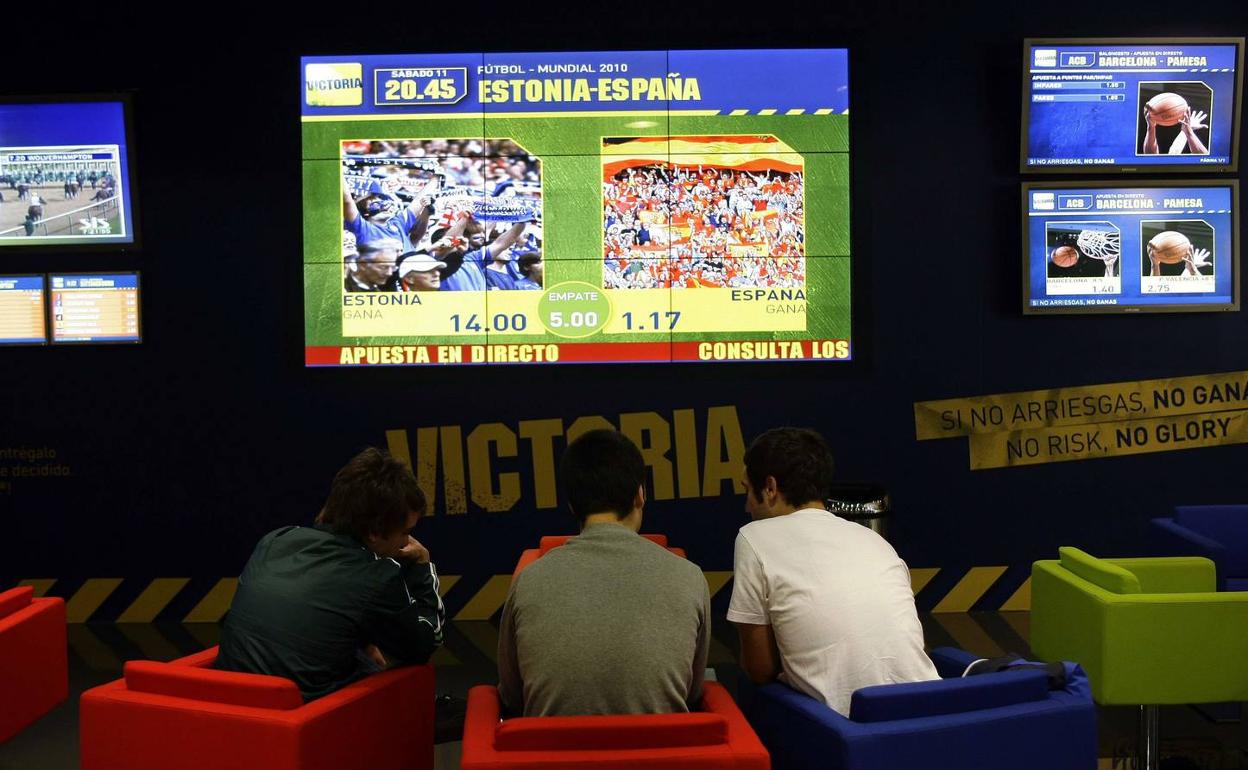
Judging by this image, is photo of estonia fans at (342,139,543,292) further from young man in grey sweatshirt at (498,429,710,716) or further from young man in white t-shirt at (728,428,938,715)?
young man in grey sweatshirt at (498,429,710,716)

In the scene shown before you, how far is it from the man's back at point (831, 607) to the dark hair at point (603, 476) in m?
0.39

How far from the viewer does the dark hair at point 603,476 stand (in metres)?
2.46

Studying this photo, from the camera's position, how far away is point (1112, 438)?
546 centimetres

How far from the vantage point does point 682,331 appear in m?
5.37

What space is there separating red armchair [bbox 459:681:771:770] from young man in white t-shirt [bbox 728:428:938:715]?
0.45m

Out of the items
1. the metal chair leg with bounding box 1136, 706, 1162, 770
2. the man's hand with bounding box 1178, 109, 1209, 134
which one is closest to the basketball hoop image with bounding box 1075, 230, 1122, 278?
the man's hand with bounding box 1178, 109, 1209, 134

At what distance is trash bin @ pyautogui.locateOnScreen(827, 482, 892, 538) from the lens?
4680 mm

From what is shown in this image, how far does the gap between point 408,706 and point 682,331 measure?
9.38 ft

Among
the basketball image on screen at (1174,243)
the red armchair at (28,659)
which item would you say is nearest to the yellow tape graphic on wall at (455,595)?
the basketball image on screen at (1174,243)

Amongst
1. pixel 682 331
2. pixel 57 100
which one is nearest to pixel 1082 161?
pixel 682 331

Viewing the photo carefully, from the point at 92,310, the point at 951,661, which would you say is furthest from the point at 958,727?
the point at 92,310

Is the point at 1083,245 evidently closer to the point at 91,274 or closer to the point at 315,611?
the point at 315,611

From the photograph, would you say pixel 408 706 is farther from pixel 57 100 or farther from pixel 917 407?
pixel 57 100

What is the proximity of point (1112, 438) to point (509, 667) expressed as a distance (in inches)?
161
